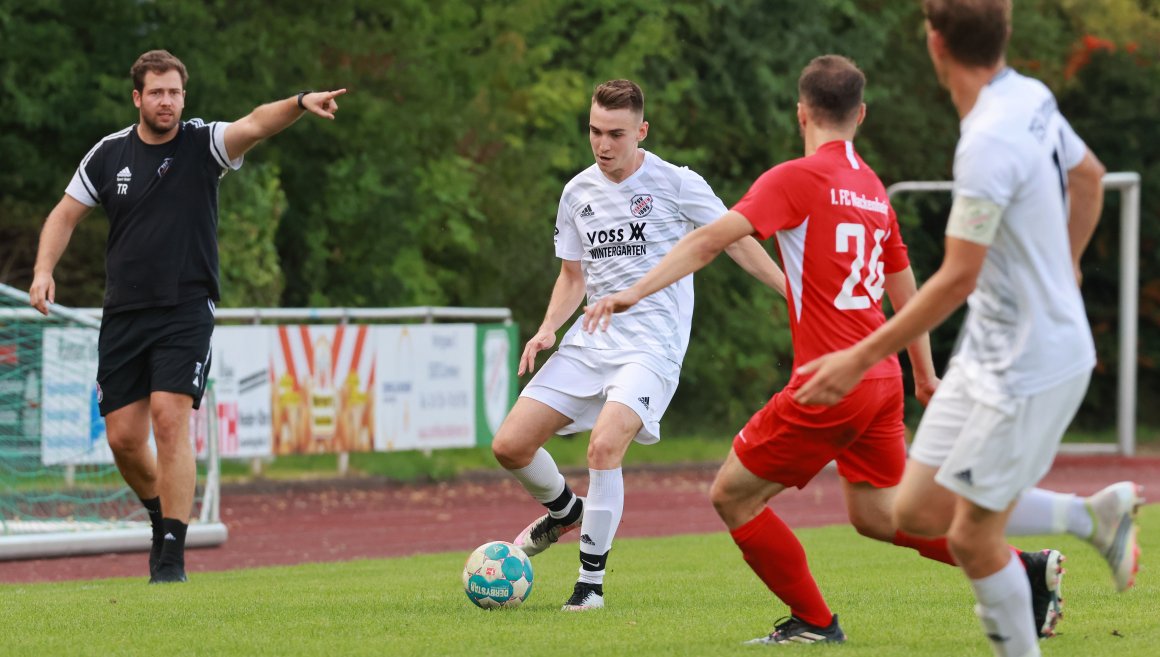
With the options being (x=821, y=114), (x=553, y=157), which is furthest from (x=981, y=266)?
(x=553, y=157)

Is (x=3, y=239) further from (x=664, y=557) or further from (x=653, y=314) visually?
(x=653, y=314)

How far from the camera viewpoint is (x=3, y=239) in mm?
22984

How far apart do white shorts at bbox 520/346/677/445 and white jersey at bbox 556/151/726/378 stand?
0.07 meters

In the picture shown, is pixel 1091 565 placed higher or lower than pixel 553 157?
lower

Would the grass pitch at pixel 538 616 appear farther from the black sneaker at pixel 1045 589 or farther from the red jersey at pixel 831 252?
the red jersey at pixel 831 252

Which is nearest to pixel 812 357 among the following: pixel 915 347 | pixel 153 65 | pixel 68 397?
pixel 915 347

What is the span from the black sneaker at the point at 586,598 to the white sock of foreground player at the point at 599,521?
3 cm

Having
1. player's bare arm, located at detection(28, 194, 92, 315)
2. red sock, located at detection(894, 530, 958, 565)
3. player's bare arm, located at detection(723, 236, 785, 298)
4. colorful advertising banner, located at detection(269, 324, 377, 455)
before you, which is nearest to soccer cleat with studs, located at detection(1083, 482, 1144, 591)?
red sock, located at detection(894, 530, 958, 565)

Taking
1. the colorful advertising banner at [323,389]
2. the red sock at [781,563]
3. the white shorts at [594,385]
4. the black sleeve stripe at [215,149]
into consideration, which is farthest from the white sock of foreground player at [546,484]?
the colorful advertising banner at [323,389]

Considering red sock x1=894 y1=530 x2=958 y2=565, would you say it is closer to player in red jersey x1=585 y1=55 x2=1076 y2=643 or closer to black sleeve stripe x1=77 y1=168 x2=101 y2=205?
player in red jersey x1=585 y1=55 x2=1076 y2=643

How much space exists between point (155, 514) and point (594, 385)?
2.91m

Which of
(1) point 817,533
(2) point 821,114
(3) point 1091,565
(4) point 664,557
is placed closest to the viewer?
(2) point 821,114

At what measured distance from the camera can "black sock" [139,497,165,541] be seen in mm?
9281

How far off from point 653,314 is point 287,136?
50.5ft
